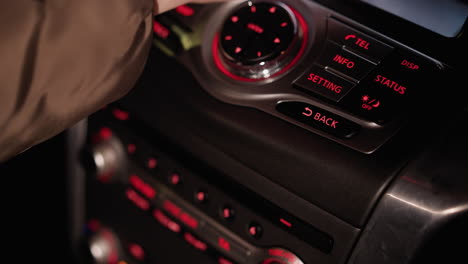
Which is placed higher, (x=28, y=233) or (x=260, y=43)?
(x=260, y=43)

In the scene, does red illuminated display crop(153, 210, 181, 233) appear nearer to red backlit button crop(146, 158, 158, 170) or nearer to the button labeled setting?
red backlit button crop(146, 158, 158, 170)

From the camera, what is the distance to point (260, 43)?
54 centimetres

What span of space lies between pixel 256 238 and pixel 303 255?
0.05m

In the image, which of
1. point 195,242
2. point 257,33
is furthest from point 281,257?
point 257,33

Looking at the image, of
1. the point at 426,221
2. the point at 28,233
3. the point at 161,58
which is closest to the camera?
the point at 426,221

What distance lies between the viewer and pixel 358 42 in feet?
1.77

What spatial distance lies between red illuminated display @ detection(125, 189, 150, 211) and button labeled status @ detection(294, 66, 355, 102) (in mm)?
236

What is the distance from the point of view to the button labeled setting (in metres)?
0.49

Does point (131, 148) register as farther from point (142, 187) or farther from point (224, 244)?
point (224, 244)

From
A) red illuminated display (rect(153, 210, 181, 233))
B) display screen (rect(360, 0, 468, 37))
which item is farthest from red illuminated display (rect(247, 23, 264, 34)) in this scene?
red illuminated display (rect(153, 210, 181, 233))

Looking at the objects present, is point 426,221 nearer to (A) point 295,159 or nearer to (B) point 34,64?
(A) point 295,159

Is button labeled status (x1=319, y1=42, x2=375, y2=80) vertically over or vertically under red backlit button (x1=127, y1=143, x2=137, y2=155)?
over

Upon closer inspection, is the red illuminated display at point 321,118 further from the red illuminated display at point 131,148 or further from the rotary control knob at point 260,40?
the red illuminated display at point 131,148

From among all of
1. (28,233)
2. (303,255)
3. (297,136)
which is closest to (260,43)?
(297,136)
